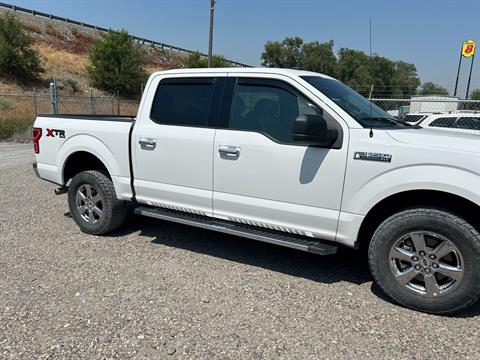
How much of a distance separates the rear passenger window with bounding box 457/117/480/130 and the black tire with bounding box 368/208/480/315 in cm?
843

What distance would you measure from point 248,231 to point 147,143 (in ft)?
5.00

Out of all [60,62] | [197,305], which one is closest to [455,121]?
[197,305]

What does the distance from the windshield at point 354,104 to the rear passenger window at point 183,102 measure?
1.08 m

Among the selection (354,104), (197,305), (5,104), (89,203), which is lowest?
(197,305)

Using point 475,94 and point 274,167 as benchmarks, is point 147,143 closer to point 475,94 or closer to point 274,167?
point 274,167

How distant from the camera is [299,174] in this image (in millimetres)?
3494

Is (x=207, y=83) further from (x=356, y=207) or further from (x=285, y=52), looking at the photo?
(x=285, y=52)

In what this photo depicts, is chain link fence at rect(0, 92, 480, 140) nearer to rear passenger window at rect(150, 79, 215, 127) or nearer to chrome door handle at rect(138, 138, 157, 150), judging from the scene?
rear passenger window at rect(150, 79, 215, 127)

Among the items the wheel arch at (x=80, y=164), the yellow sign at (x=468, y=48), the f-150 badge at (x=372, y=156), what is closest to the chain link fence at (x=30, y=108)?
the wheel arch at (x=80, y=164)

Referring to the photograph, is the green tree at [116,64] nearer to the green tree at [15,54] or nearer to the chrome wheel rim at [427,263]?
the green tree at [15,54]

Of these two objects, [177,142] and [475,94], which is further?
[475,94]

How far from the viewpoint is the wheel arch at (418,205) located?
314 centimetres

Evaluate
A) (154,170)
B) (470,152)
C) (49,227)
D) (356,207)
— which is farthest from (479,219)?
(49,227)

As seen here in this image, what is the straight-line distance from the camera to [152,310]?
3207 millimetres
